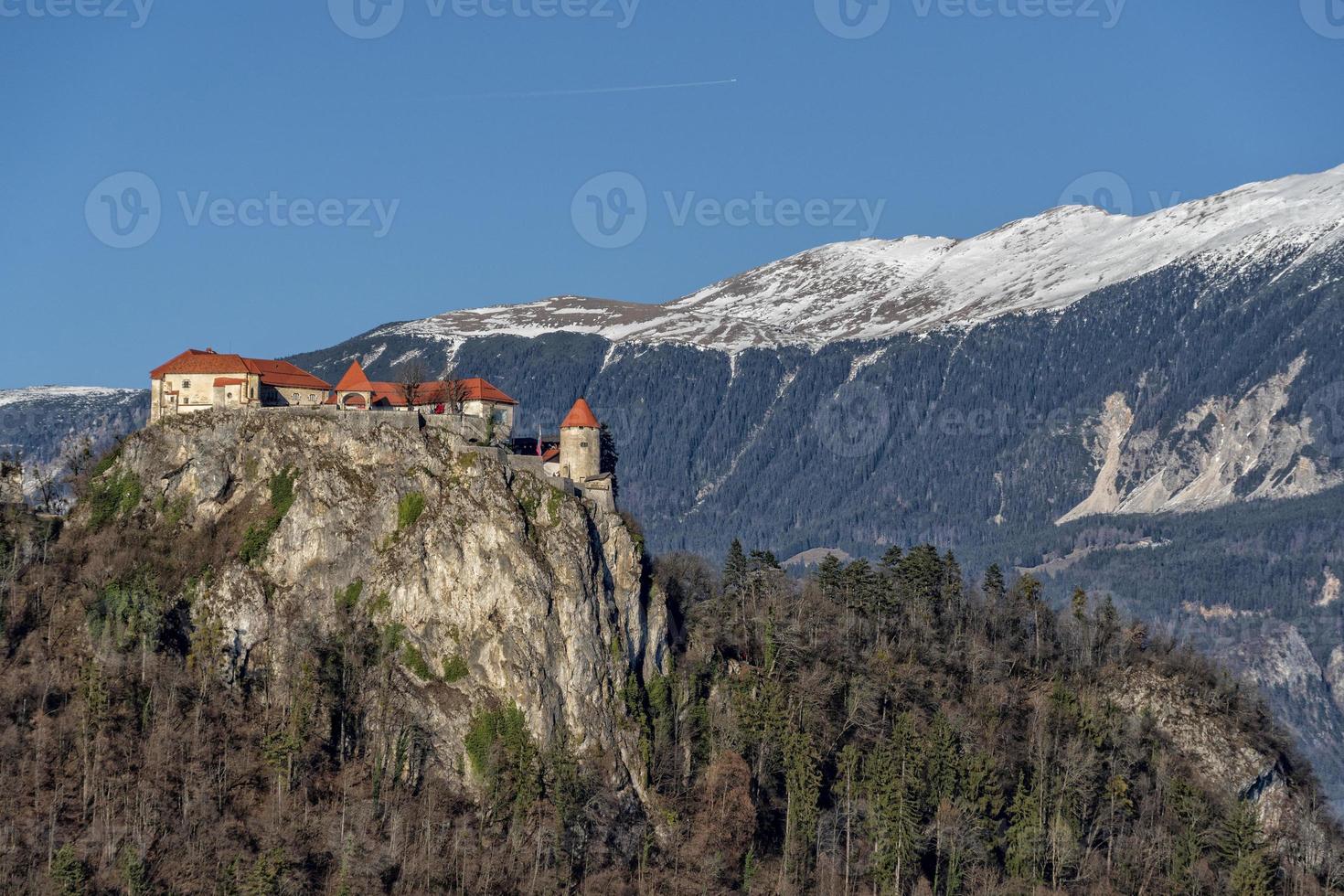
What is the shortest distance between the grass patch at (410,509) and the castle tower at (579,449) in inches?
462

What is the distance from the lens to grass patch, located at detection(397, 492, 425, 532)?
457 ft

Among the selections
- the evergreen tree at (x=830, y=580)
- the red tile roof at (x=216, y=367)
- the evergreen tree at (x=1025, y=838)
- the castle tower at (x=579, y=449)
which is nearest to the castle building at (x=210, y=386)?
the red tile roof at (x=216, y=367)

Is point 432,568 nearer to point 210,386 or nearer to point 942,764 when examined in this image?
point 210,386

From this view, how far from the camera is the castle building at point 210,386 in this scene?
146500 mm

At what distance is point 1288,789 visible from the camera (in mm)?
158375

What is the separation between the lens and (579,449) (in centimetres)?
14788

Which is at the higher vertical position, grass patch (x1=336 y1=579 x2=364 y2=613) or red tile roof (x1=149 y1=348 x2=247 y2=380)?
red tile roof (x1=149 y1=348 x2=247 y2=380)

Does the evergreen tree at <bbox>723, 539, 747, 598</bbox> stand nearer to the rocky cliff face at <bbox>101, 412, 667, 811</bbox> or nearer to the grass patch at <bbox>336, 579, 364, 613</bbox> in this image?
the rocky cliff face at <bbox>101, 412, 667, 811</bbox>

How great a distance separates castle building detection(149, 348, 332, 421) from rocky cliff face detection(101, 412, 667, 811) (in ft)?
8.63

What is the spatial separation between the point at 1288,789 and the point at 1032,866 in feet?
99.0

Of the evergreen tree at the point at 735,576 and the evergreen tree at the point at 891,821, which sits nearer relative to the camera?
the evergreen tree at the point at 891,821

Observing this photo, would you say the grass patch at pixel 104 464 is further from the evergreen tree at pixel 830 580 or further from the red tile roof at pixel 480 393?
the evergreen tree at pixel 830 580

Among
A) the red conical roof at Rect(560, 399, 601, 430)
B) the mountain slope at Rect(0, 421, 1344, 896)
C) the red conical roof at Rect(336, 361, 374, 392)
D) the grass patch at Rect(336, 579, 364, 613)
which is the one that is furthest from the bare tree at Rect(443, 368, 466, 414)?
the grass patch at Rect(336, 579, 364, 613)

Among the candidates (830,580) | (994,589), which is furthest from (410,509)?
(994,589)
